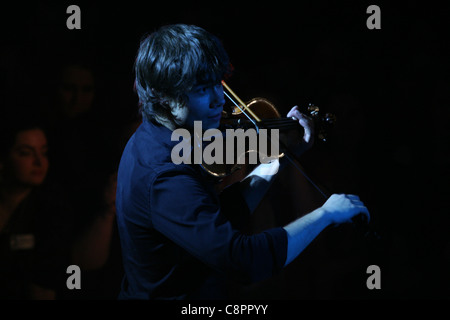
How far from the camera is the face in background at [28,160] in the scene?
234 cm

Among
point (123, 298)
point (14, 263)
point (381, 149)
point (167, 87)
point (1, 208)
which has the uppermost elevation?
point (167, 87)

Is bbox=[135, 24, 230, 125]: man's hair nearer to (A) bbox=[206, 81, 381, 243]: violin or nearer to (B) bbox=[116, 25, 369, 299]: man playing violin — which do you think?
(B) bbox=[116, 25, 369, 299]: man playing violin

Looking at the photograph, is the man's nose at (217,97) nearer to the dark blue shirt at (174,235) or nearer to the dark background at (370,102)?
the dark blue shirt at (174,235)

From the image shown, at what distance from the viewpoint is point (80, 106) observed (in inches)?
96.6

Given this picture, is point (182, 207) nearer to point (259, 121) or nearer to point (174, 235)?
point (174, 235)

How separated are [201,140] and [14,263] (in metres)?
1.66

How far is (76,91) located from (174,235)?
168 centimetres

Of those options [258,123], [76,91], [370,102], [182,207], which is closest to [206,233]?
[182,207]

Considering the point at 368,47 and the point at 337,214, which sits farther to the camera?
the point at 368,47

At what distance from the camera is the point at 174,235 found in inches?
41.2

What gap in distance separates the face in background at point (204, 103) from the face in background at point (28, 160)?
1.50 meters

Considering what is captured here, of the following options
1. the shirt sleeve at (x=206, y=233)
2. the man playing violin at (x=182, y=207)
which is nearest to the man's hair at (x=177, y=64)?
the man playing violin at (x=182, y=207)

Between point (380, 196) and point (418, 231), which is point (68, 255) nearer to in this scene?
point (380, 196)

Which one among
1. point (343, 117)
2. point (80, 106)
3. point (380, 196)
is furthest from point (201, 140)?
point (380, 196)
